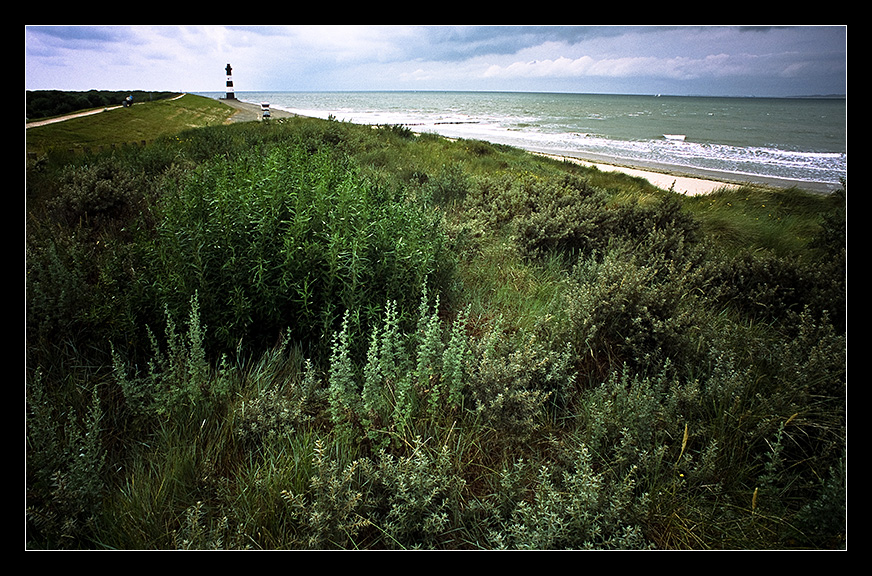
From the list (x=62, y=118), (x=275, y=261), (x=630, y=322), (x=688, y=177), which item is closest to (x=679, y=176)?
(x=688, y=177)

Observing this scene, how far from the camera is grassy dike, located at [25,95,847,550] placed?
1778 mm

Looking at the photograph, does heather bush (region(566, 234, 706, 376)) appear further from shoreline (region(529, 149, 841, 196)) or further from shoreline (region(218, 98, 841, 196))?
shoreline (region(529, 149, 841, 196))

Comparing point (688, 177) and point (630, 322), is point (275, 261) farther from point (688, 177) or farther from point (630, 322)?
point (688, 177)

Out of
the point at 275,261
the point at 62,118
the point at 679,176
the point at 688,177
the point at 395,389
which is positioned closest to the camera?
the point at 395,389

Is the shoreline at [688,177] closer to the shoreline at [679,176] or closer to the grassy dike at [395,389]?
the shoreline at [679,176]

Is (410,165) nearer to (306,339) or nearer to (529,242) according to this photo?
(529,242)

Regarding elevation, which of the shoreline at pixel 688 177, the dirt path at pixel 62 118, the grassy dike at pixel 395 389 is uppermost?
the shoreline at pixel 688 177

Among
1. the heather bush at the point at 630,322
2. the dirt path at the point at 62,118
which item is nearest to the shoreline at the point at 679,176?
the dirt path at the point at 62,118

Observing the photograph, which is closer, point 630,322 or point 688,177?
point 630,322

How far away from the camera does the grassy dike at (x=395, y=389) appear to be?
1778mm

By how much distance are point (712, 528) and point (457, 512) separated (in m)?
1.07

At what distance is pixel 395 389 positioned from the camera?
248 centimetres
